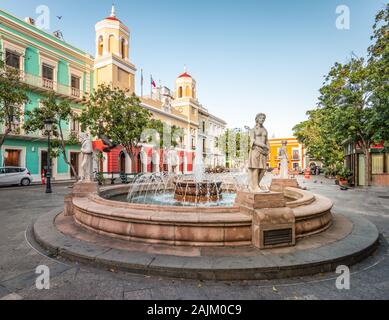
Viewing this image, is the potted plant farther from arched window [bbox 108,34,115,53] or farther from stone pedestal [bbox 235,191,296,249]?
arched window [bbox 108,34,115,53]

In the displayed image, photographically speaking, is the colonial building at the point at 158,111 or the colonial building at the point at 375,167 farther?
the colonial building at the point at 158,111

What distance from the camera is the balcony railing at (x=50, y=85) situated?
20839 millimetres

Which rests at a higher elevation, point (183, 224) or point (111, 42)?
point (111, 42)

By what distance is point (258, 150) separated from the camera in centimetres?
533

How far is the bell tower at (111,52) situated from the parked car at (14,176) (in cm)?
1284

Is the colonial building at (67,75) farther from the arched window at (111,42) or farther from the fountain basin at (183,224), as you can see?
the fountain basin at (183,224)

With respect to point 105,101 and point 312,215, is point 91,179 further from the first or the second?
Result: point 105,101

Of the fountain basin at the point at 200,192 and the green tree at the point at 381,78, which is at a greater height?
the green tree at the point at 381,78

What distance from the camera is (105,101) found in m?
18.9

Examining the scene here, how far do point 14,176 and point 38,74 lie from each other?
32.1ft

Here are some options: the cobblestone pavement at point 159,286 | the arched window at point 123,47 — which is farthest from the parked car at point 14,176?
the arched window at point 123,47

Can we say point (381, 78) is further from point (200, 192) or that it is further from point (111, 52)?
point (111, 52)

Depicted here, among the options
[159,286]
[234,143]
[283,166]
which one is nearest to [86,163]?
[159,286]
